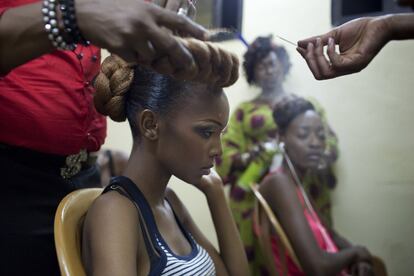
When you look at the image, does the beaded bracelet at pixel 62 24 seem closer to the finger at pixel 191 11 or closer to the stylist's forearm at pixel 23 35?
the stylist's forearm at pixel 23 35

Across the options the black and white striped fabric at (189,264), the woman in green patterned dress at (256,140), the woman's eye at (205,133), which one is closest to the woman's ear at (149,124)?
the woman's eye at (205,133)

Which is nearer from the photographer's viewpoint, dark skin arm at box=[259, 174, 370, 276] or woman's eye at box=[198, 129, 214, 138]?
woman's eye at box=[198, 129, 214, 138]

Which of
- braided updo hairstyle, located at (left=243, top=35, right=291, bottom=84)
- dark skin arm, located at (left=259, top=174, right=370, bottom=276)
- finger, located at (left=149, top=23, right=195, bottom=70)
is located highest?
finger, located at (left=149, top=23, right=195, bottom=70)

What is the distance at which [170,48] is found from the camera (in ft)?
2.16

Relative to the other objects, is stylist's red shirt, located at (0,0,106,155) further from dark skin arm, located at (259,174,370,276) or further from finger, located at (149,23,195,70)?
dark skin arm, located at (259,174,370,276)

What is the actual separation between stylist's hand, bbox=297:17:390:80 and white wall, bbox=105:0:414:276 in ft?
2.72

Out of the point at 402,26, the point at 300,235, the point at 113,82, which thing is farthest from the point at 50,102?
the point at 300,235

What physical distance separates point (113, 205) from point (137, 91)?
283 millimetres

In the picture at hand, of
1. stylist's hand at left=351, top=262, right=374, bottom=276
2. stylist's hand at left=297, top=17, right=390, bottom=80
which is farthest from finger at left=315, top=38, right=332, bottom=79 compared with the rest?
stylist's hand at left=351, top=262, right=374, bottom=276

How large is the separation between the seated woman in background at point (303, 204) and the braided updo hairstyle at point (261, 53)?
28cm

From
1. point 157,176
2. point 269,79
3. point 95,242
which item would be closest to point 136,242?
point 95,242

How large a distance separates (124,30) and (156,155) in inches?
23.0

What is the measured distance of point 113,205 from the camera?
3.54 feet

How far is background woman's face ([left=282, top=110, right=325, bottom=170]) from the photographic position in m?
2.43
